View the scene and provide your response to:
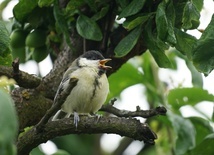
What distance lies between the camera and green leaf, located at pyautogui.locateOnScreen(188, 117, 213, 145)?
292cm

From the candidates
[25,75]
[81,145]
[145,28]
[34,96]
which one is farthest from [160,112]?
[81,145]

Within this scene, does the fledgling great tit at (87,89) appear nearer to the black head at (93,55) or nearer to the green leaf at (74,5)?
the black head at (93,55)

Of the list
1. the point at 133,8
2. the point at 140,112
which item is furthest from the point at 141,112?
the point at 133,8

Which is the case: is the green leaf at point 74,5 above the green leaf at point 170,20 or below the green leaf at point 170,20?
below

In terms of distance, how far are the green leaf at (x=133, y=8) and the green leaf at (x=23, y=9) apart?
51 centimetres

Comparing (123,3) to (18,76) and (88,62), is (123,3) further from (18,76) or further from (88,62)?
(88,62)

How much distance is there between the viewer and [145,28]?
2.04 meters

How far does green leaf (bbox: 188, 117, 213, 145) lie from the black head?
761 mm

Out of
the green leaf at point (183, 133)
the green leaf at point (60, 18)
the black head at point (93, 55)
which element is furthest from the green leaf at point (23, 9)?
the green leaf at point (183, 133)

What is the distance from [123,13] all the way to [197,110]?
1373 millimetres

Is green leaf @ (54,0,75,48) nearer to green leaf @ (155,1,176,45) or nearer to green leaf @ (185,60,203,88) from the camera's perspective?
green leaf @ (155,1,176,45)

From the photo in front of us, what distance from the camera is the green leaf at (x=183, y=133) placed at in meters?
2.64

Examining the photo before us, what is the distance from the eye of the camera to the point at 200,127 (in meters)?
2.96

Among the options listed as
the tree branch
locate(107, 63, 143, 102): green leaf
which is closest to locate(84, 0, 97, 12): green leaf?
the tree branch
